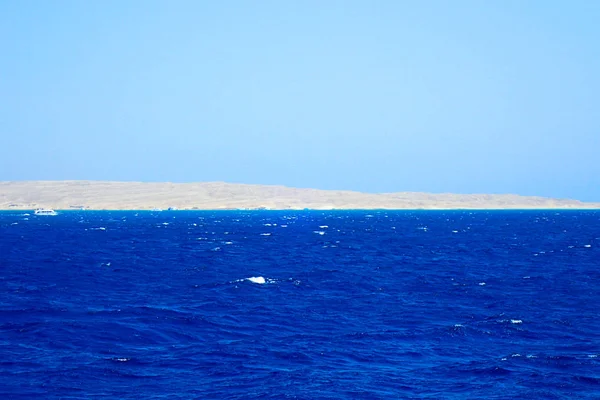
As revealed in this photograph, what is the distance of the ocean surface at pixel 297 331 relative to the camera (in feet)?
87.1

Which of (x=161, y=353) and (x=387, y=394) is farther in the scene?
(x=161, y=353)

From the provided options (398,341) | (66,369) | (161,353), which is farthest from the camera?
(398,341)

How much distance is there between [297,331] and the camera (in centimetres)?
3728

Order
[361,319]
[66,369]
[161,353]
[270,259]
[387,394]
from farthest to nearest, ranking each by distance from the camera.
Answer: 1. [270,259]
2. [361,319]
3. [161,353]
4. [66,369]
5. [387,394]

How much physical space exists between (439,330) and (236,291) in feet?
68.5

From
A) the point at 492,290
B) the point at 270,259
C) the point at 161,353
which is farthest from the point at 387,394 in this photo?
the point at 270,259

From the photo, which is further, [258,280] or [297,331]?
[258,280]

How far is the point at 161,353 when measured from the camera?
31.7 metres

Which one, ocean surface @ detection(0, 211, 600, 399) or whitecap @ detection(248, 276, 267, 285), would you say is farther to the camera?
whitecap @ detection(248, 276, 267, 285)

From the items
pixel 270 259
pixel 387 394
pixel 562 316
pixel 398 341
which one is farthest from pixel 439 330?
pixel 270 259

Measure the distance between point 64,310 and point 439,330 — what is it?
78.2 feet

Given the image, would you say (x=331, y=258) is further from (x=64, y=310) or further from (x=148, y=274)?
(x=64, y=310)

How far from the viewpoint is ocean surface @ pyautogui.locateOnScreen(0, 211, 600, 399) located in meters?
26.6

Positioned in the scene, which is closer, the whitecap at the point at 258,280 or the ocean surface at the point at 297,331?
the ocean surface at the point at 297,331
